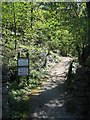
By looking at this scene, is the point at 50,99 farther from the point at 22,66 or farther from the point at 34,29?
the point at 34,29

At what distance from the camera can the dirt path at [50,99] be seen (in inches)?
403

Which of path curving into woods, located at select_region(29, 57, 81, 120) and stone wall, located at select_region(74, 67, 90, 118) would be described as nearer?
path curving into woods, located at select_region(29, 57, 81, 120)

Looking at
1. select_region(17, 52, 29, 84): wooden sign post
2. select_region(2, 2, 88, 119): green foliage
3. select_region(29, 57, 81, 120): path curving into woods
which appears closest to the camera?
select_region(29, 57, 81, 120): path curving into woods

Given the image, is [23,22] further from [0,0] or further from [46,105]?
[46,105]

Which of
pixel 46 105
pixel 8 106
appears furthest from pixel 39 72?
pixel 8 106

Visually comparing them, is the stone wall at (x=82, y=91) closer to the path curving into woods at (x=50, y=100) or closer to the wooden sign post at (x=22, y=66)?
the path curving into woods at (x=50, y=100)

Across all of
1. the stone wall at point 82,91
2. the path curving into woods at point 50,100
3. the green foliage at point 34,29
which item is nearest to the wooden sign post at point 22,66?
the green foliage at point 34,29

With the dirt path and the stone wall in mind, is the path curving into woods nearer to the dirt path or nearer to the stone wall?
the dirt path

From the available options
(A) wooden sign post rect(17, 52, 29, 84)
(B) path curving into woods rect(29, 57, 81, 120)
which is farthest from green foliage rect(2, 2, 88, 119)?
(A) wooden sign post rect(17, 52, 29, 84)

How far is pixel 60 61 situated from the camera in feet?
83.5

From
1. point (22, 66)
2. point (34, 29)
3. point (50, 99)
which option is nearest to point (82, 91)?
point (50, 99)

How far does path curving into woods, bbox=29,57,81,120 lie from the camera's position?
1023cm

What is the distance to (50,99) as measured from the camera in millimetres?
12500

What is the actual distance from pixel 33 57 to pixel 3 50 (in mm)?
3475
